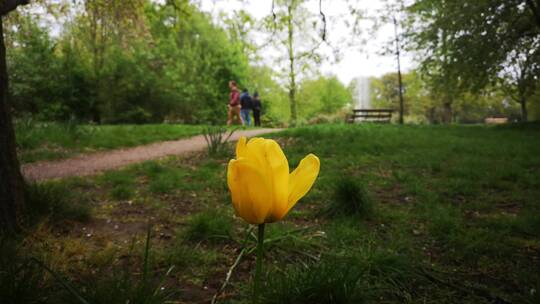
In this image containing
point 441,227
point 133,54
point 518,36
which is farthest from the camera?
point 133,54

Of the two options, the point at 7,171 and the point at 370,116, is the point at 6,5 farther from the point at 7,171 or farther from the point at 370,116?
the point at 370,116

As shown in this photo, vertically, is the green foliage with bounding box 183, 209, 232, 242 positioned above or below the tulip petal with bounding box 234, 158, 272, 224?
below

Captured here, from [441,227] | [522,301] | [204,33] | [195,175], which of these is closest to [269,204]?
[522,301]

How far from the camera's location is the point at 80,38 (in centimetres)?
1472

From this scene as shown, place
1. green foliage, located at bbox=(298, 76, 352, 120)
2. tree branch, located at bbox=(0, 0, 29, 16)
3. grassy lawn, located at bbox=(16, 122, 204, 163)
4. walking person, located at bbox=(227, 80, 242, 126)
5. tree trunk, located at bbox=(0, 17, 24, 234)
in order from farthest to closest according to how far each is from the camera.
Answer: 1. green foliage, located at bbox=(298, 76, 352, 120)
2. walking person, located at bbox=(227, 80, 242, 126)
3. grassy lawn, located at bbox=(16, 122, 204, 163)
4. tree branch, located at bbox=(0, 0, 29, 16)
5. tree trunk, located at bbox=(0, 17, 24, 234)

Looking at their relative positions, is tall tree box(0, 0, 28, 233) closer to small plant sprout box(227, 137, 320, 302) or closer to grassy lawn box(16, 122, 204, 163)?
small plant sprout box(227, 137, 320, 302)

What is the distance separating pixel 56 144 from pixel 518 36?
14.4m

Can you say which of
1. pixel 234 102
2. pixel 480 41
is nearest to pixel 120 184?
pixel 480 41

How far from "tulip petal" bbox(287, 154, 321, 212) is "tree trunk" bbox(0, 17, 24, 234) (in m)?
2.20

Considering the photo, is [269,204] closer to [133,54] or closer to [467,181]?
[467,181]

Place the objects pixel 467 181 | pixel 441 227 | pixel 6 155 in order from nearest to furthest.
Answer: pixel 6 155 → pixel 441 227 → pixel 467 181

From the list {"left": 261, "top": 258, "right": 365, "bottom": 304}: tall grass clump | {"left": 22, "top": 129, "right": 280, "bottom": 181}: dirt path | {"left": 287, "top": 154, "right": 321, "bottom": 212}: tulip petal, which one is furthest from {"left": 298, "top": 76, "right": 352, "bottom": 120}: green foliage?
{"left": 287, "top": 154, "right": 321, "bottom": 212}: tulip petal

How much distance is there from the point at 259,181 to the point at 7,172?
2268 mm

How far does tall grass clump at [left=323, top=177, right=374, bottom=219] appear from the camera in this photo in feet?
10.1
